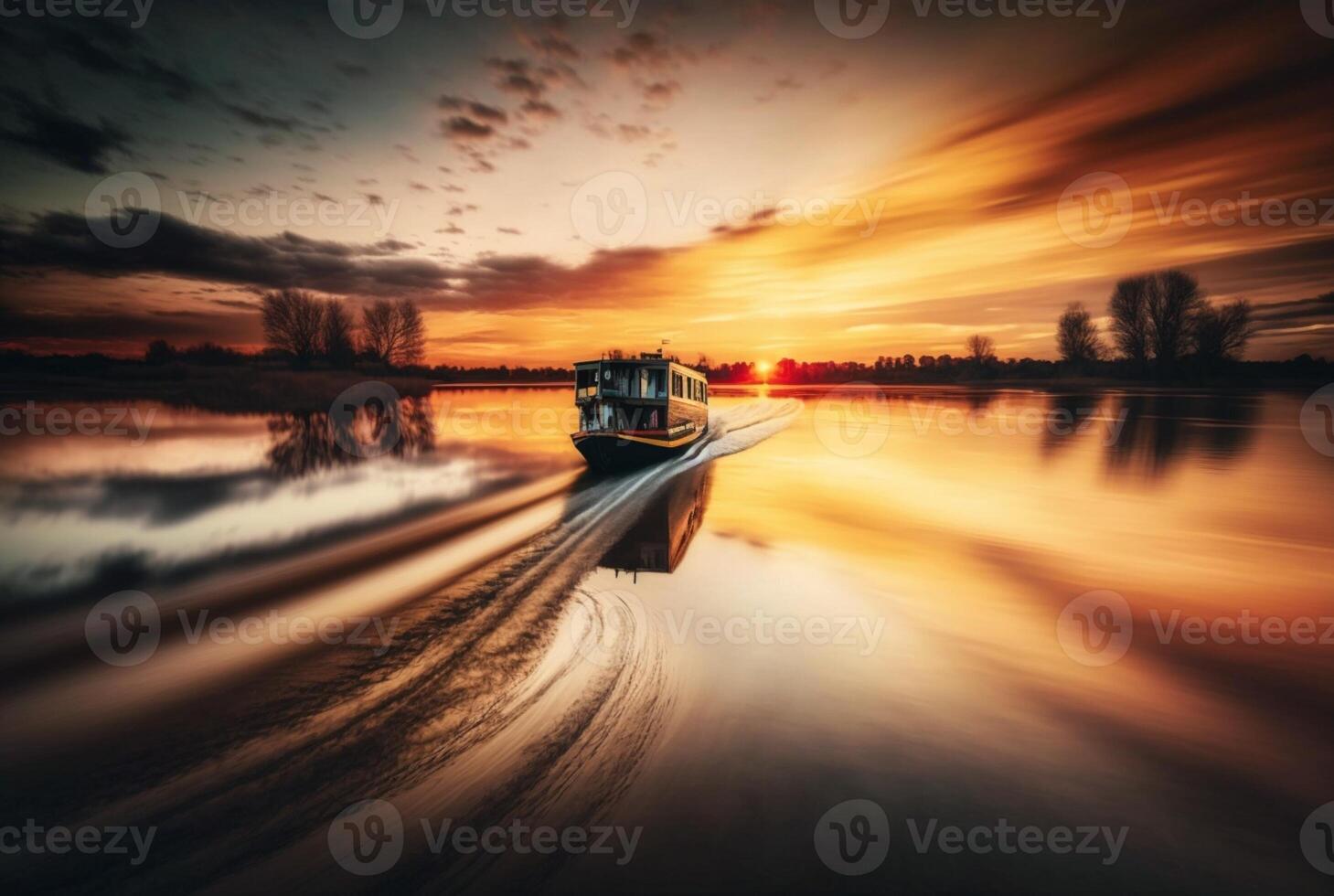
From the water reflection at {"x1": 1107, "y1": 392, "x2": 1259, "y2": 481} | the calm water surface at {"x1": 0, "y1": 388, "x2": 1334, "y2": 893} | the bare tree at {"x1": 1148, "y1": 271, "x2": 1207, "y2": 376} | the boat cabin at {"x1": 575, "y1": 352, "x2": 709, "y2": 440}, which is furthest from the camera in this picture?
the bare tree at {"x1": 1148, "y1": 271, "x2": 1207, "y2": 376}

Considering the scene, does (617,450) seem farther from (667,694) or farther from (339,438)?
(339,438)

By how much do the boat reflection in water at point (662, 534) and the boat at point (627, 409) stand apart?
3.12 meters

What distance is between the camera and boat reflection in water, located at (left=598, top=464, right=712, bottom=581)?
403 inches

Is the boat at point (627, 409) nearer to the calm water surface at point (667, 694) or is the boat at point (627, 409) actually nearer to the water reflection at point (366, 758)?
the calm water surface at point (667, 694)

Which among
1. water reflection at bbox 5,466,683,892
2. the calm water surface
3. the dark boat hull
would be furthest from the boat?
water reflection at bbox 5,466,683,892

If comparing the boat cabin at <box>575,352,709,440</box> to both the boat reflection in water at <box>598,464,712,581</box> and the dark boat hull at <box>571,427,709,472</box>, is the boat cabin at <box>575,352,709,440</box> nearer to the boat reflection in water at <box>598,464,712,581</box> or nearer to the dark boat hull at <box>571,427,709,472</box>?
the dark boat hull at <box>571,427,709,472</box>

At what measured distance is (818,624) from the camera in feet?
25.7

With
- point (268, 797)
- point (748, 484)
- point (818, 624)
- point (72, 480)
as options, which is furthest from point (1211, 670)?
point (72, 480)

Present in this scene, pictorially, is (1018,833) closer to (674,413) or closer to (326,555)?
(326,555)

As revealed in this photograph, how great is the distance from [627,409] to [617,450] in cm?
267

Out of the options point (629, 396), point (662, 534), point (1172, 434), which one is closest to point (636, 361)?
point (629, 396)

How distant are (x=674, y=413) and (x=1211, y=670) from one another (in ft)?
64.4

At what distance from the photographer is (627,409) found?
22594 millimetres

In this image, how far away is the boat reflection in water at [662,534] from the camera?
403 inches
